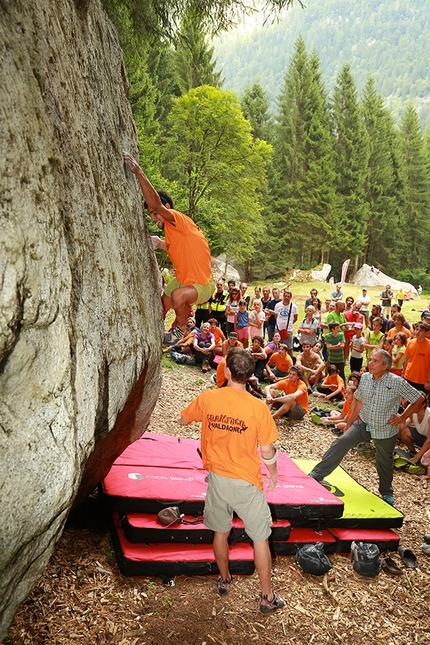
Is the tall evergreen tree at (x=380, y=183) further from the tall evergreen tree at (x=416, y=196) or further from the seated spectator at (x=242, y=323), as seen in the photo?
the seated spectator at (x=242, y=323)

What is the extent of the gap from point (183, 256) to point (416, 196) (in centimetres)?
4657

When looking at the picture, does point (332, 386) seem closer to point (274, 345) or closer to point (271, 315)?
point (274, 345)

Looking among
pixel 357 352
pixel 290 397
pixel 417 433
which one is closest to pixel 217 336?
pixel 357 352

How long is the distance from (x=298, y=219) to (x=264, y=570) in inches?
1446

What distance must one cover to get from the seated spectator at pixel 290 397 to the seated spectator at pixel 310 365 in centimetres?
154

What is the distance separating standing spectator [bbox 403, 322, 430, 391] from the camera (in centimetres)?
809

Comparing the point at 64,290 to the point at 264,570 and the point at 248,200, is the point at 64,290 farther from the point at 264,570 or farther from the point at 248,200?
the point at 248,200

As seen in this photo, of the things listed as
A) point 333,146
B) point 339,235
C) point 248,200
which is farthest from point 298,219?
point 248,200

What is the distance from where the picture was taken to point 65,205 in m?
2.46

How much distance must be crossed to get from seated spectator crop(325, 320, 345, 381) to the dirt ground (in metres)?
5.95

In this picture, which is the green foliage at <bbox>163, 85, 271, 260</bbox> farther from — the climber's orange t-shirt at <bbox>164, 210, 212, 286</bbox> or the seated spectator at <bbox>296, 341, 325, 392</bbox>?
the climber's orange t-shirt at <bbox>164, 210, 212, 286</bbox>

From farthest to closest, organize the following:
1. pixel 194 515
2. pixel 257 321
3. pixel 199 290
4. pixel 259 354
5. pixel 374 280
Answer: pixel 374 280, pixel 257 321, pixel 259 354, pixel 199 290, pixel 194 515

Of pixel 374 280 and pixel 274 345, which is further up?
pixel 374 280

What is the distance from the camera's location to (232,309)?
12.8 meters
